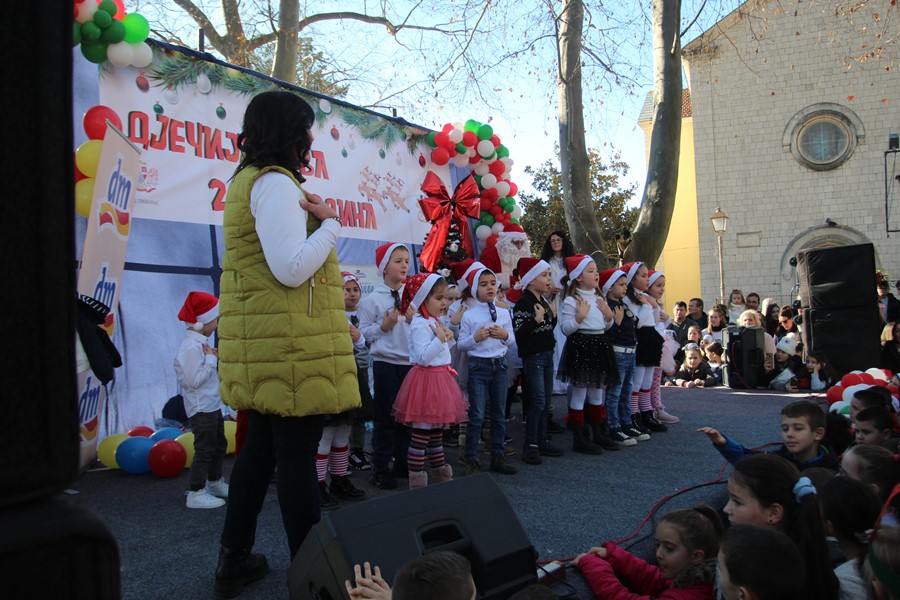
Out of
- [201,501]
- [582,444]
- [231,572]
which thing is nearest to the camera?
[231,572]

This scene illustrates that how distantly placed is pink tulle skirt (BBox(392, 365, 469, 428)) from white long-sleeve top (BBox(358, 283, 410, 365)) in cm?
34

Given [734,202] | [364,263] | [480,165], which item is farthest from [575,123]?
[734,202]

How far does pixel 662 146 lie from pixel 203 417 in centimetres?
610

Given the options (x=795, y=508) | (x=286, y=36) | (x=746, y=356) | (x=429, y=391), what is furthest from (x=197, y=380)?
(x=286, y=36)

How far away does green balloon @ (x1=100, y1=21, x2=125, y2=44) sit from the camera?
483cm

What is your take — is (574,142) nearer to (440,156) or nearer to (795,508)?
(440,156)

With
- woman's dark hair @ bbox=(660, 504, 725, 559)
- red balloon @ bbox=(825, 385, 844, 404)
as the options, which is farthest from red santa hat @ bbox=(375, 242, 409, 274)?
red balloon @ bbox=(825, 385, 844, 404)

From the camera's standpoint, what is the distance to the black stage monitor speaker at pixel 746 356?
931 centimetres

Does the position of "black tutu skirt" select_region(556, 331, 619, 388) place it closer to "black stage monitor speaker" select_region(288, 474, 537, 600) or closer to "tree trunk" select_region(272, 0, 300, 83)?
"black stage monitor speaker" select_region(288, 474, 537, 600)

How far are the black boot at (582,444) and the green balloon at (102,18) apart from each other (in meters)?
4.60

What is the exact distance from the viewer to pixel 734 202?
933 inches

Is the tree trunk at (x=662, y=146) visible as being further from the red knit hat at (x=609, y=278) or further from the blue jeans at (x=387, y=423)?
the blue jeans at (x=387, y=423)

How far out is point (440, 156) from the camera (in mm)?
8070

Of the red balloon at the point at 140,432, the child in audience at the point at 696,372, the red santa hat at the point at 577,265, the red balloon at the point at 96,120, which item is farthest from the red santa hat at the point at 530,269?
the child in audience at the point at 696,372
